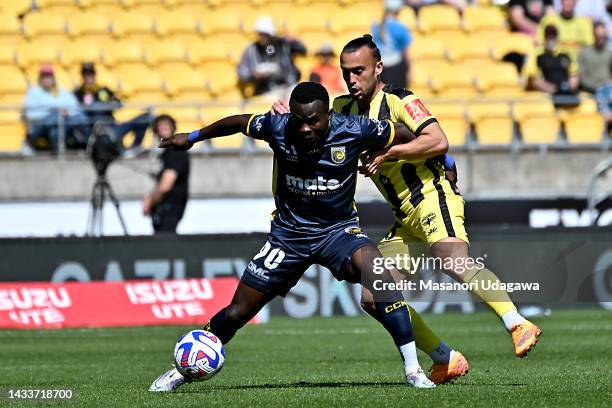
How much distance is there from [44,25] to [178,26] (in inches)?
95.1

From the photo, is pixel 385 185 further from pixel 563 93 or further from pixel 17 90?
pixel 17 90

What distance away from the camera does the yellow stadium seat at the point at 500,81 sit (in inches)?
878

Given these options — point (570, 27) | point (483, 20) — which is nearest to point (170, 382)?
point (570, 27)

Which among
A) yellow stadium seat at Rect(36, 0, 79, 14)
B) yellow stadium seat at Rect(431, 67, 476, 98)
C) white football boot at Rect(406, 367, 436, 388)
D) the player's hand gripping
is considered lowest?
yellow stadium seat at Rect(431, 67, 476, 98)

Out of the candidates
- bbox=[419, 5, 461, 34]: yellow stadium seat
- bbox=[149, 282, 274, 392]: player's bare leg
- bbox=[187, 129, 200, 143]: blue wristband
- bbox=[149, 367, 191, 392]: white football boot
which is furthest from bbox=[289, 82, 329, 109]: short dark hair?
bbox=[419, 5, 461, 34]: yellow stadium seat

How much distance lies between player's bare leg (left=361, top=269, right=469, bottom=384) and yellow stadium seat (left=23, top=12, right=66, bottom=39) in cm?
1529

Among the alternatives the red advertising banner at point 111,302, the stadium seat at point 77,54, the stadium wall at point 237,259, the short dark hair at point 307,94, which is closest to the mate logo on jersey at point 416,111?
the short dark hair at point 307,94

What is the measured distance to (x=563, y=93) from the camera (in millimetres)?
21469

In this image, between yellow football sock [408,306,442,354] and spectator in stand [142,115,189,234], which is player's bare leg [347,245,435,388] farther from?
spectator in stand [142,115,189,234]

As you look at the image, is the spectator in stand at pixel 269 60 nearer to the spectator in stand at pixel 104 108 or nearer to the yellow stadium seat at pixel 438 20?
the spectator in stand at pixel 104 108

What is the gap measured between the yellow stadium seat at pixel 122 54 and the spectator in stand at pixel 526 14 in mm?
6618

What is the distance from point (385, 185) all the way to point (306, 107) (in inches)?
59.8

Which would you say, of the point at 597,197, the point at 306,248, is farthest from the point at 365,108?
the point at 597,197

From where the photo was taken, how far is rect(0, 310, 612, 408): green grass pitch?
8406 millimetres
